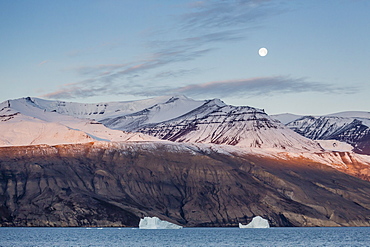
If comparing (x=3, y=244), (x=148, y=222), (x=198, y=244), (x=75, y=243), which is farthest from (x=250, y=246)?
(x=148, y=222)

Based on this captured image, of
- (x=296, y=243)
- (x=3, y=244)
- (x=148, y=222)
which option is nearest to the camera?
(x=3, y=244)

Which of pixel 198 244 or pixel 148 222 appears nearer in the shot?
pixel 198 244

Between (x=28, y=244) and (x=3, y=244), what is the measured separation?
4167mm

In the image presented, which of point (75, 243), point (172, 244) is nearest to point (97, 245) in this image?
point (75, 243)

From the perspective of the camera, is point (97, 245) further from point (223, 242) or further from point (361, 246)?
point (361, 246)

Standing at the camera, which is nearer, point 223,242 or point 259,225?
point 223,242

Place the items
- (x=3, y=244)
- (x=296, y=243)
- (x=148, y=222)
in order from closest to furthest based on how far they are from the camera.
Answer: (x=3, y=244) < (x=296, y=243) < (x=148, y=222)

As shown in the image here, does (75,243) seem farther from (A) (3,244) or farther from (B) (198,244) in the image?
(B) (198,244)

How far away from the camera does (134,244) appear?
396 ft

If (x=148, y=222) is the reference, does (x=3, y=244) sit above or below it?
above

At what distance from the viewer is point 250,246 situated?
116 meters

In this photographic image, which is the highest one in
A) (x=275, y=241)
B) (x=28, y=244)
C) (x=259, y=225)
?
(x=28, y=244)

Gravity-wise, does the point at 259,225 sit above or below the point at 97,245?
below

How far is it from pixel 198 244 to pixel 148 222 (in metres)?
66.4
